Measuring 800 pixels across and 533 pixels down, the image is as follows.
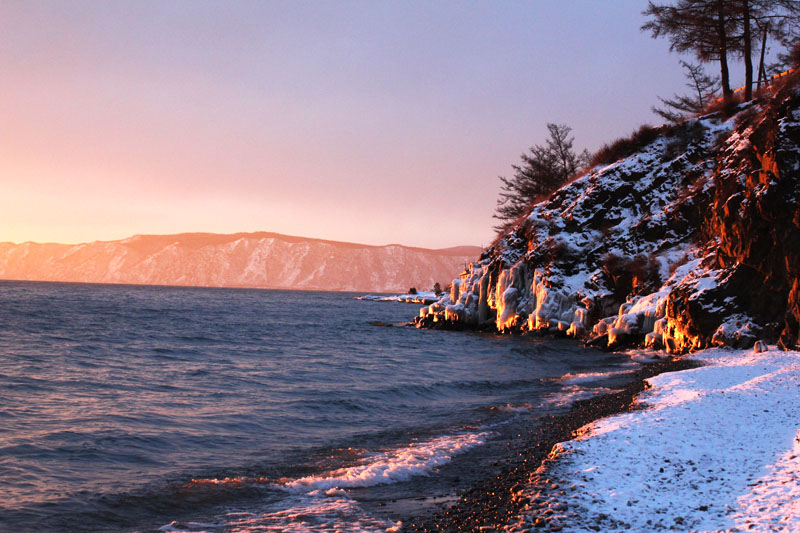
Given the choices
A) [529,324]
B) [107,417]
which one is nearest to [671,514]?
[107,417]

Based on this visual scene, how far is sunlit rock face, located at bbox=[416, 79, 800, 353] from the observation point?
19.3 metres

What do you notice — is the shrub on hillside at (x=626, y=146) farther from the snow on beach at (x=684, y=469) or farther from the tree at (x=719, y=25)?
the snow on beach at (x=684, y=469)

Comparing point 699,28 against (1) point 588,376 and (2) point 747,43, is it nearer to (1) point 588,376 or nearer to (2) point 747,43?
(2) point 747,43

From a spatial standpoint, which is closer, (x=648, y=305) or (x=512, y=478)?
(x=512, y=478)

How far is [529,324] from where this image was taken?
3456 cm

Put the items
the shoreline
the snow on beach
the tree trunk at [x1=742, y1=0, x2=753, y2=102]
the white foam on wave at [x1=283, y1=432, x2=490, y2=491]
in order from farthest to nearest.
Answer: the tree trunk at [x1=742, y1=0, x2=753, y2=102], the white foam on wave at [x1=283, y1=432, x2=490, y2=491], the shoreline, the snow on beach

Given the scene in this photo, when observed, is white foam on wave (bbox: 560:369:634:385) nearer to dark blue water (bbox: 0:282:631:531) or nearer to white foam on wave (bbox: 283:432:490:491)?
dark blue water (bbox: 0:282:631:531)

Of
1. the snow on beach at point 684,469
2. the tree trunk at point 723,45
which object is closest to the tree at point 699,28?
the tree trunk at point 723,45

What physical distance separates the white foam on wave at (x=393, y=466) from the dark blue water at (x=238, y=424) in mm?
32

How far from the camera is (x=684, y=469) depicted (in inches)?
282

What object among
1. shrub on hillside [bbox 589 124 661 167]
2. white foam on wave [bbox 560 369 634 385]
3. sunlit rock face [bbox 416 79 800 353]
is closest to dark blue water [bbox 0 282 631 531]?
white foam on wave [bbox 560 369 634 385]

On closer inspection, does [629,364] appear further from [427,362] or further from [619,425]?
[619,425]

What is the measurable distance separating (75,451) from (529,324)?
1107 inches

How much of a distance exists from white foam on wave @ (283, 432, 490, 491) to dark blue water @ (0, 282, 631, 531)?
0.03m
